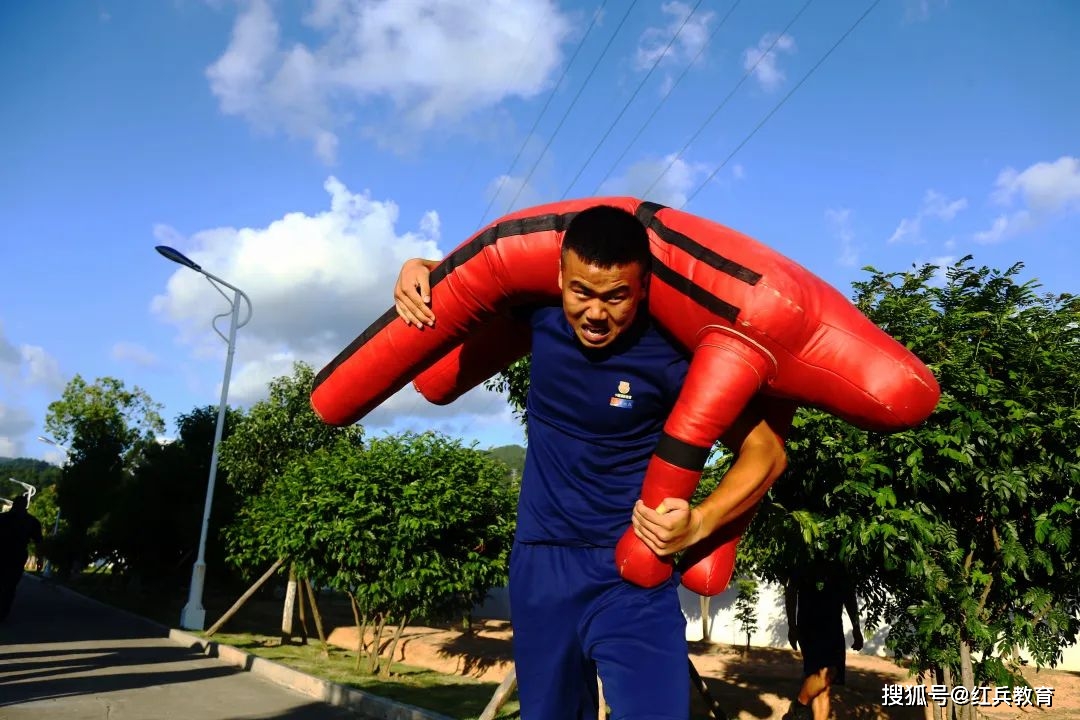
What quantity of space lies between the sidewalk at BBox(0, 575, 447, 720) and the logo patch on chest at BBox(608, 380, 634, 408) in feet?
16.7

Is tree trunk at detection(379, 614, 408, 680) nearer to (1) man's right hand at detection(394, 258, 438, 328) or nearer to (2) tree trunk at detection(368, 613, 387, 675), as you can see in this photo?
(2) tree trunk at detection(368, 613, 387, 675)

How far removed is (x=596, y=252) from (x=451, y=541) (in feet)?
26.0

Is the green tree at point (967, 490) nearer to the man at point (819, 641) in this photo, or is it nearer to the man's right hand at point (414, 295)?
the man at point (819, 641)

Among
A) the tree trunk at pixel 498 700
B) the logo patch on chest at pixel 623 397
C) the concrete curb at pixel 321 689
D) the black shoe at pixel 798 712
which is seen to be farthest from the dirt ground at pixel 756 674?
the logo patch on chest at pixel 623 397

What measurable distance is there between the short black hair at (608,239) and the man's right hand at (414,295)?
2.19 feet

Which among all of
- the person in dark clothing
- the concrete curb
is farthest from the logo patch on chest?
the person in dark clothing

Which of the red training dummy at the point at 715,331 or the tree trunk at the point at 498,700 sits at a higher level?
the red training dummy at the point at 715,331

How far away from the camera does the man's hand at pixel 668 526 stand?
258 cm

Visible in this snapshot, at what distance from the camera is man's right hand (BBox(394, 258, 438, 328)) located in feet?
10.4

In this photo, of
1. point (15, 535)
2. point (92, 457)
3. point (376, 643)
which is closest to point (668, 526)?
point (376, 643)

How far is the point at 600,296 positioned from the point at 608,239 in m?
0.18

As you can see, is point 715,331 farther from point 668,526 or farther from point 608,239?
point 668,526

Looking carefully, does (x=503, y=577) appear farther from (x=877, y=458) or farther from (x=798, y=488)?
(x=877, y=458)

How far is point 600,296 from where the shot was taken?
2.66 metres
